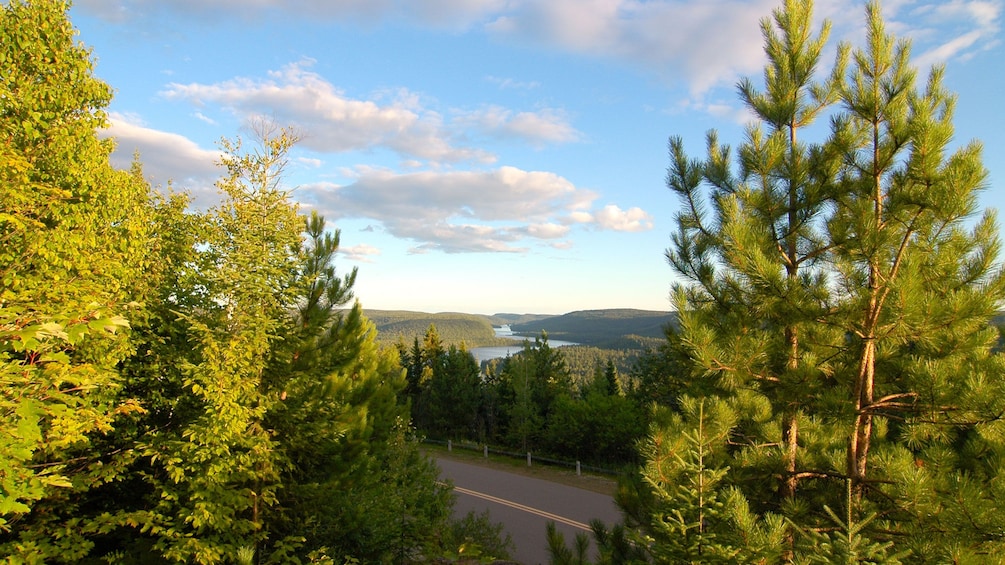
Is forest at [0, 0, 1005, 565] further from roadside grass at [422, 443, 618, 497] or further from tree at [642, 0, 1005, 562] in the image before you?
roadside grass at [422, 443, 618, 497]

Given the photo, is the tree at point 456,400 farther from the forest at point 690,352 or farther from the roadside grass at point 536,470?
the forest at point 690,352

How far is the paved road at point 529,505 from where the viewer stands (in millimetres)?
14594

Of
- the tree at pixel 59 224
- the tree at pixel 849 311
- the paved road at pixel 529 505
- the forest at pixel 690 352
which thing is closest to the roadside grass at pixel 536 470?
the paved road at pixel 529 505

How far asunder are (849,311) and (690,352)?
145 cm

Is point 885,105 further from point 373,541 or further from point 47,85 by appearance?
point 47,85

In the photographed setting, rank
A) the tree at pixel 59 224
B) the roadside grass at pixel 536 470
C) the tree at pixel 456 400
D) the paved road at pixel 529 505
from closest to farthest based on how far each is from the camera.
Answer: the tree at pixel 59 224 → the paved road at pixel 529 505 → the roadside grass at pixel 536 470 → the tree at pixel 456 400

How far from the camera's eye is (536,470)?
24.2 meters

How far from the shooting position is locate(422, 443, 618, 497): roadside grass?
20.8 meters

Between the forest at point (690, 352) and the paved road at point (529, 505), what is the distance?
6.01 m

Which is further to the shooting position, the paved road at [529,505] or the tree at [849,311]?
the paved road at [529,505]

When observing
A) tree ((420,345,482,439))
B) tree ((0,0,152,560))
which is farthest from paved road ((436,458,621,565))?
tree ((420,345,482,439))

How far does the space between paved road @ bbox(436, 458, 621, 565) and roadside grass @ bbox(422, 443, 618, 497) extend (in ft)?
1.96

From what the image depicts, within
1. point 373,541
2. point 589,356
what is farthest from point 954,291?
point 589,356

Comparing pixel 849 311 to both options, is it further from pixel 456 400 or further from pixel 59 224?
pixel 456 400
